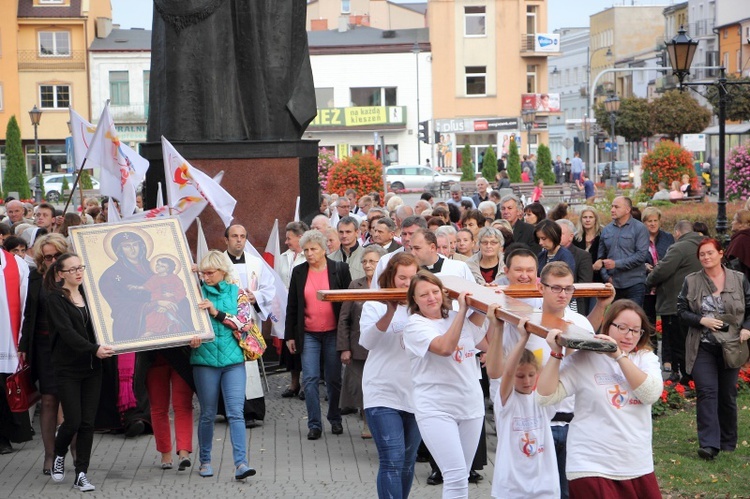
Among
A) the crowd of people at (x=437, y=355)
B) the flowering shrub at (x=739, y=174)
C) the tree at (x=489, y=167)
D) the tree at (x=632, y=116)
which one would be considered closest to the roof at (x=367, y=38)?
the tree at (x=632, y=116)

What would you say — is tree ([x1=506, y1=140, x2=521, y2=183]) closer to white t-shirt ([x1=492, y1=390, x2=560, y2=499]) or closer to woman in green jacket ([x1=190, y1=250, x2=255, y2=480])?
woman in green jacket ([x1=190, y1=250, x2=255, y2=480])

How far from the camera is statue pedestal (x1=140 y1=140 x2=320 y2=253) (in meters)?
13.6

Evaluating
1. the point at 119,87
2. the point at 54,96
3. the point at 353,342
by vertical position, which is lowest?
the point at 353,342

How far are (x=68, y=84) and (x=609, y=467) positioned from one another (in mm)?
64224

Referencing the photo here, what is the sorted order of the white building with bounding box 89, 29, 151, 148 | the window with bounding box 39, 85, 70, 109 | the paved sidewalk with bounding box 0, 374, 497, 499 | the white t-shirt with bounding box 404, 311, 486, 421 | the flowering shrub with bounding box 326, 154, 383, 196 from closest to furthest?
the white t-shirt with bounding box 404, 311, 486, 421 < the paved sidewalk with bounding box 0, 374, 497, 499 < the flowering shrub with bounding box 326, 154, 383, 196 < the white building with bounding box 89, 29, 151, 148 < the window with bounding box 39, 85, 70, 109

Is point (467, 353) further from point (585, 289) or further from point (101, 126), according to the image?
point (101, 126)

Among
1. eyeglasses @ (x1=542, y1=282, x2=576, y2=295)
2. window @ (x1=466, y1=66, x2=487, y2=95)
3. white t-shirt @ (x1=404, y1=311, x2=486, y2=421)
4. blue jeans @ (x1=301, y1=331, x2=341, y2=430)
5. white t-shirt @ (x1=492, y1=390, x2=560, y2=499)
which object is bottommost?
blue jeans @ (x1=301, y1=331, x2=341, y2=430)

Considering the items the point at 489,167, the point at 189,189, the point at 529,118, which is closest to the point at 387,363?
the point at 189,189

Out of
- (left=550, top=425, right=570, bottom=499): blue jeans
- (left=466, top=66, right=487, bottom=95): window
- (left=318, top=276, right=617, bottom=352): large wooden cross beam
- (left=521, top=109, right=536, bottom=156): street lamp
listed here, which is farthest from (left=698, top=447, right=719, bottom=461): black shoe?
(left=466, top=66, right=487, bottom=95): window

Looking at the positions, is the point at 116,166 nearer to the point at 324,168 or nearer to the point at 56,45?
the point at 324,168

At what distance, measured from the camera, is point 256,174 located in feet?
44.9

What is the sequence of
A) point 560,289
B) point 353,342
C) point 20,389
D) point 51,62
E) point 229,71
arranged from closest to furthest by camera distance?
point 560,289 < point 20,389 < point 353,342 < point 229,71 < point 51,62

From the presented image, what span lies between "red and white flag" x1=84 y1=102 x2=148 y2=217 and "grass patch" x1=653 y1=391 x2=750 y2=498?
5.51 metres

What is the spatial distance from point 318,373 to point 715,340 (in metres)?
3.25
